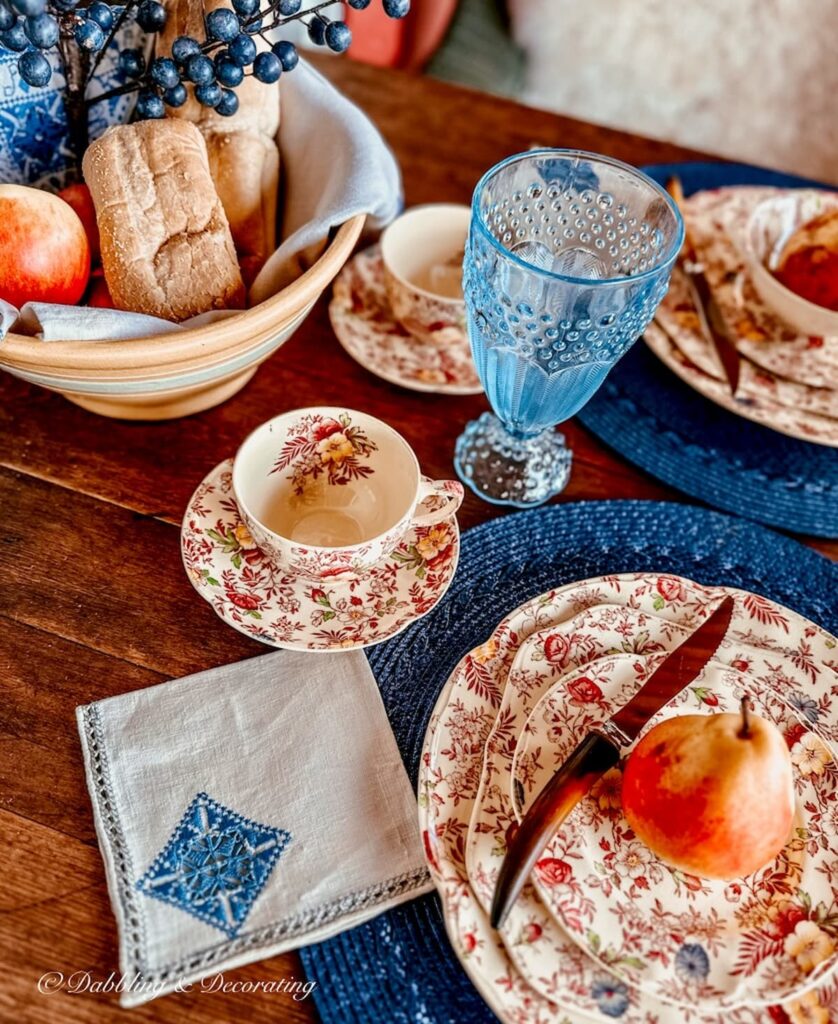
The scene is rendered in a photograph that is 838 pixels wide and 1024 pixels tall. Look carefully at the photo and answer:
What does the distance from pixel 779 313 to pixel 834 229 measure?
0.28 ft

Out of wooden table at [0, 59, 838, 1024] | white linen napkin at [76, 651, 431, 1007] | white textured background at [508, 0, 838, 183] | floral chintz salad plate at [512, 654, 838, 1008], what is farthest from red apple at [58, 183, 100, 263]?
white textured background at [508, 0, 838, 183]

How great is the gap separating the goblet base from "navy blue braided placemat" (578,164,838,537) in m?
0.06

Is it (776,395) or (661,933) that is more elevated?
(776,395)

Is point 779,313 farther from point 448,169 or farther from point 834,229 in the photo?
point 448,169

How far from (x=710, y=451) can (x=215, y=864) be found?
55 centimetres

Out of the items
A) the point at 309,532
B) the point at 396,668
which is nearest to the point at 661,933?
the point at 396,668

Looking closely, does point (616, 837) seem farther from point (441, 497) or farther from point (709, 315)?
point (709, 315)

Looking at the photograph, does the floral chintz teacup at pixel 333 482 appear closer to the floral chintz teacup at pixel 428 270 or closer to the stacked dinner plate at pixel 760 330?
the floral chintz teacup at pixel 428 270

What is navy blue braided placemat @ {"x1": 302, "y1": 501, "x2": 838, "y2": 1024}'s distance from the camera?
522 millimetres

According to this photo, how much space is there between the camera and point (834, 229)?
852 millimetres

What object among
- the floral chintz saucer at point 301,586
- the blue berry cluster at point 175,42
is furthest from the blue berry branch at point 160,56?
the floral chintz saucer at point 301,586

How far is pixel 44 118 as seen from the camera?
76 cm

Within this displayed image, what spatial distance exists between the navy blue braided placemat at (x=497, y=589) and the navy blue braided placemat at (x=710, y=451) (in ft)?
0.12

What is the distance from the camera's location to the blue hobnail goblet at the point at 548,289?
64 centimetres
